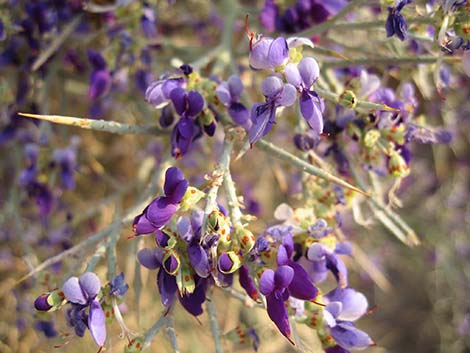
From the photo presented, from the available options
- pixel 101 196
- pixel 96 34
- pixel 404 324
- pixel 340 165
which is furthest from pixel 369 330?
pixel 96 34

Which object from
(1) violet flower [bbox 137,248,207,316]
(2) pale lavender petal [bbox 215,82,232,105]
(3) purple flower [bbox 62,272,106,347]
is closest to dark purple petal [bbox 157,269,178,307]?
(1) violet flower [bbox 137,248,207,316]

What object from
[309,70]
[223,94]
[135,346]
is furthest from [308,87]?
[135,346]

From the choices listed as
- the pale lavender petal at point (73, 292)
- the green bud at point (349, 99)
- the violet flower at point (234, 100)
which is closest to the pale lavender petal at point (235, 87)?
the violet flower at point (234, 100)

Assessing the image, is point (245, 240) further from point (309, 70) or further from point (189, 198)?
point (309, 70)

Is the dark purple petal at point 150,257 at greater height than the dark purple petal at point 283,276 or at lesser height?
lesser

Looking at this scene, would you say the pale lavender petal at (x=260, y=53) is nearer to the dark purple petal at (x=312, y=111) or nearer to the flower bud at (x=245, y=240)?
the dark purple petal at (x=312, y=111)

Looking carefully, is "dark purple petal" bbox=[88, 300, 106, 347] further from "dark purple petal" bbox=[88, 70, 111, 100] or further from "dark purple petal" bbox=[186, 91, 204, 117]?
"dark purple petal" bbox=[88, 70, 111, 100]

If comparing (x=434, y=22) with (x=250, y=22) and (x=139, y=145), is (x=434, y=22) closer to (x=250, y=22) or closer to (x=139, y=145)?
(x=250, y=22)

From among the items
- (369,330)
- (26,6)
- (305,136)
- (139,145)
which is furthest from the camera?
(369,330)
